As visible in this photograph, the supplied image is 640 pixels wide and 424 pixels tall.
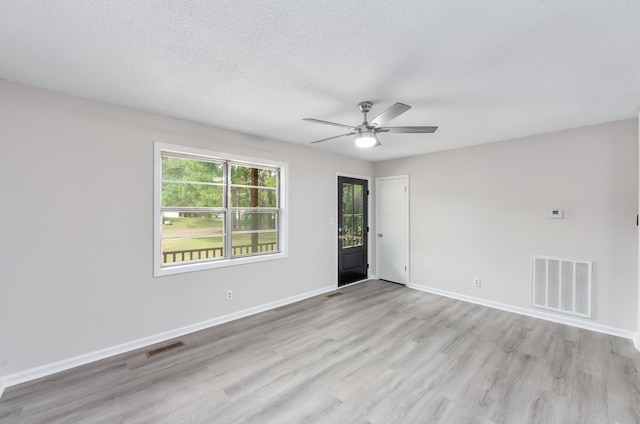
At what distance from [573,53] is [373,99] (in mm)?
1409

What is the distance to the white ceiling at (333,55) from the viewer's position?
1.46 metres

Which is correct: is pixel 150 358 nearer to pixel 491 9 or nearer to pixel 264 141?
pixel 264 141

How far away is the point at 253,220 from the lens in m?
3.97

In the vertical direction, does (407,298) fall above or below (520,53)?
below

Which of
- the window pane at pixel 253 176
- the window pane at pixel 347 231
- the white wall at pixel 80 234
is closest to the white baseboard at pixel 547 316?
the window pane at pixel 347 231

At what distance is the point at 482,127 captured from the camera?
11.1 ft

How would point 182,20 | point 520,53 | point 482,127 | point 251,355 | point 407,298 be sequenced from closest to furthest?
1. point 182,20
2. point 520,53
3. point 251,355
4. point 482,127
5. point 407,298

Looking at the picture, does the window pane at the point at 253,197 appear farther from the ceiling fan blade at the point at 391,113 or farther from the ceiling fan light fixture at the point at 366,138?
the ceiling fan blade at the point at 391,113

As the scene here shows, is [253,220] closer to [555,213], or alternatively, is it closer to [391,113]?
[391,113]

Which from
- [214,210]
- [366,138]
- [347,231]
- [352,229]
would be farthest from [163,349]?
[352,229]

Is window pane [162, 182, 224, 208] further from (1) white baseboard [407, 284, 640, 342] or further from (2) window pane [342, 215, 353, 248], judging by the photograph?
(1) white baseboard [407, 284, 640, 342]

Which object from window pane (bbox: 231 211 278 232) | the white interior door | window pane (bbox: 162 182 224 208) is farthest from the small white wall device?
window pane (bbox: 162 182 224 208)

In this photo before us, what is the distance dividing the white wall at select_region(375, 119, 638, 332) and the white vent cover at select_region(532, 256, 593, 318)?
0.09 meters

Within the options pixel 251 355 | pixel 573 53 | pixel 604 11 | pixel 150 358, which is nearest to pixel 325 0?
pixel 604 11
